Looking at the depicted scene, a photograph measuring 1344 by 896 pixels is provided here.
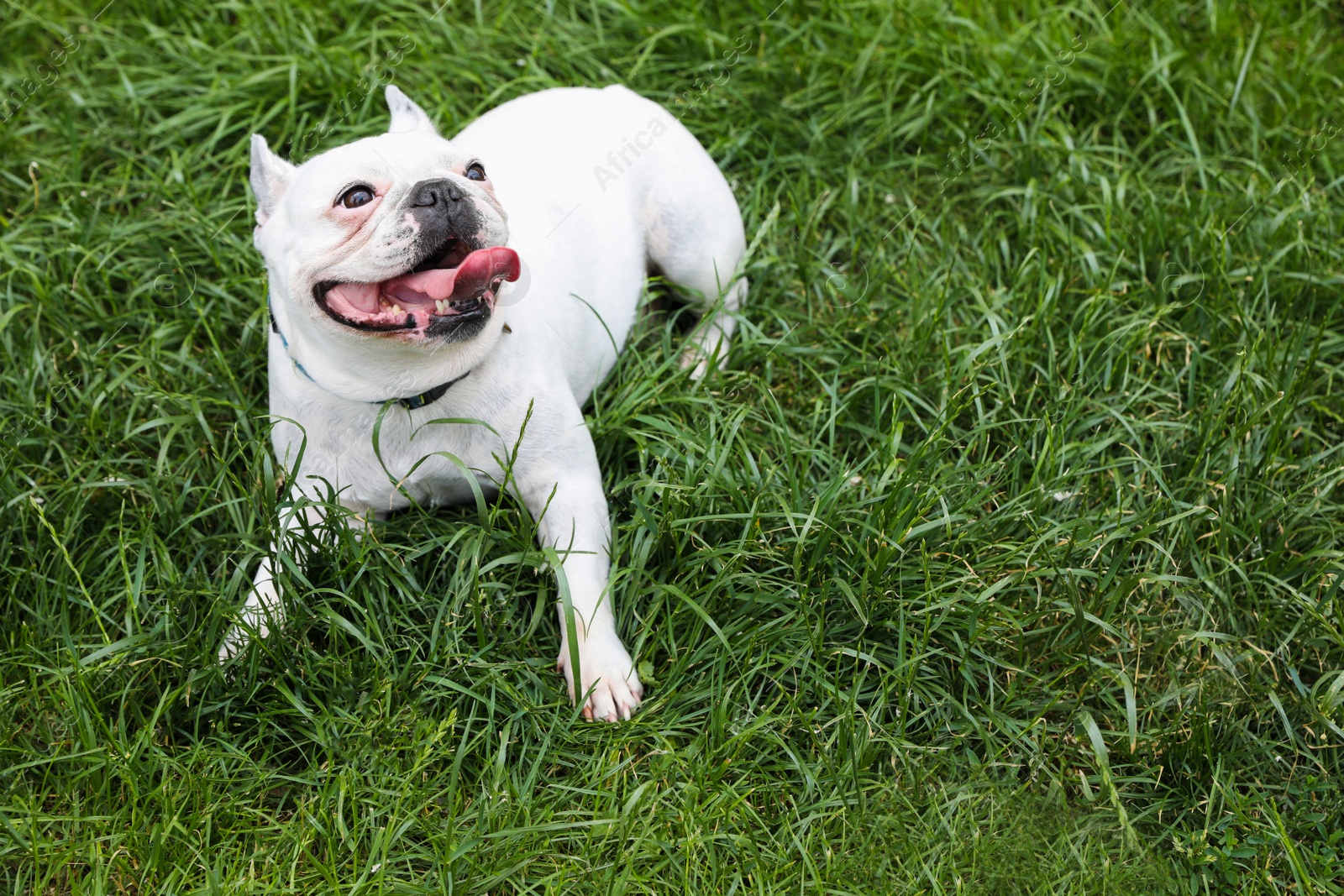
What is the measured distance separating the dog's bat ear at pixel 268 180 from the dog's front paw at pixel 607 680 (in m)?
1.47

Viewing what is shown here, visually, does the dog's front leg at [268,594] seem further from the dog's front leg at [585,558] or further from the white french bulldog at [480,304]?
the dog's front leg at [585,558]

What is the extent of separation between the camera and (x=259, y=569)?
11.0ft

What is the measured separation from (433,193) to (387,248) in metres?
0.19

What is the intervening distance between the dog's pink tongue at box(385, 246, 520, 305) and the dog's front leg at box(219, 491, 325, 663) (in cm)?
68

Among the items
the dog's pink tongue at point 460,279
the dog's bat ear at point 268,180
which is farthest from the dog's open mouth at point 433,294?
the dog's bat ear at point 268,180

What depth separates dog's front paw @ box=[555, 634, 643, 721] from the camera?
316 centimetres

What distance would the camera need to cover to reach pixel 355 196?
2.89 metres

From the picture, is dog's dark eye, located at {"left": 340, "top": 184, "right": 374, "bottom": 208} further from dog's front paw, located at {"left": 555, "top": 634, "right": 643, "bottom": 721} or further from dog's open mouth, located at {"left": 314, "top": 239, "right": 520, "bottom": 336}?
dog's front paw, located at {"left": 555, "top": 634, "right": 643, "bottom": 721}

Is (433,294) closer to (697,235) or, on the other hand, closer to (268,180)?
(268,180)

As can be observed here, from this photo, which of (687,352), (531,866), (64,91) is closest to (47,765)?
(531,866)

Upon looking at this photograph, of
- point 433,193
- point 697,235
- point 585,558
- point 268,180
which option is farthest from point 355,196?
point 697,235

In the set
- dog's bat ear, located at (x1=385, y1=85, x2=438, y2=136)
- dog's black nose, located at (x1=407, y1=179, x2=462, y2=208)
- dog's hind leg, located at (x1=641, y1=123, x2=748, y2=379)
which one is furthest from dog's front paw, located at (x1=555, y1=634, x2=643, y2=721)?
dog's bat ear, located at (x1=385, y1=85, x2=438, y2=136)

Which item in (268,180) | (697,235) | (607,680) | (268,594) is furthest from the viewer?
(697,235)

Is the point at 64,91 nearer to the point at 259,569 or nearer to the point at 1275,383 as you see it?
the point at 259,569
